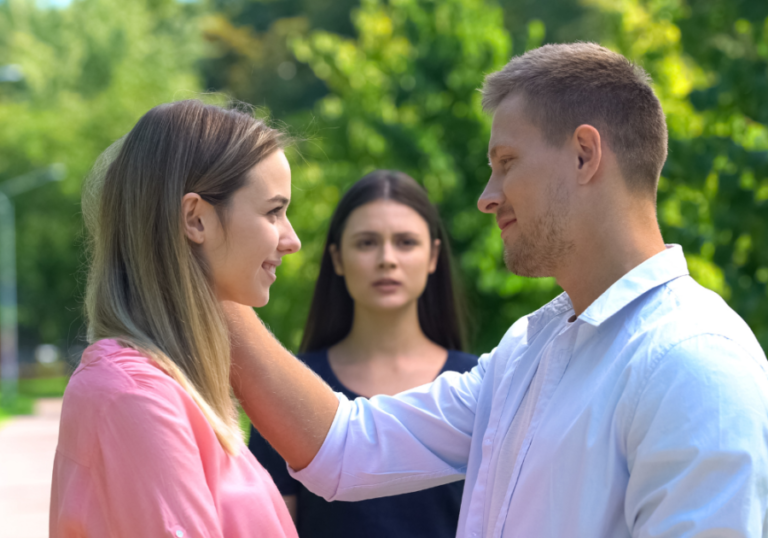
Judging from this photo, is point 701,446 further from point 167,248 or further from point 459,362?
point 459,362

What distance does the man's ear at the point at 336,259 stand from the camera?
11.9 feet

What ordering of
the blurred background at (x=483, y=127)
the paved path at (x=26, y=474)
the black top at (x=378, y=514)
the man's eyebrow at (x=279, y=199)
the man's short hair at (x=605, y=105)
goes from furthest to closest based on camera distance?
the paved path at (x=26, y=474)
the blurred background at (x=483, y=127)
the black top at (x=378, y=514)
the man's eyebrow at (x=279, y=199)
the man's short hair at (x=605, y=105)

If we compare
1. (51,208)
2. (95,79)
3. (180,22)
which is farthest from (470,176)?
(180,22)

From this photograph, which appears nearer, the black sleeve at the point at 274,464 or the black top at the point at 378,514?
the black top at the point at 378,514

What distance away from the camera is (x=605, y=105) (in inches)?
80.9

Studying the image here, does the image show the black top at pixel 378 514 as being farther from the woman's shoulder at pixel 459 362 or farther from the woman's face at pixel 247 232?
the woman's face at pixel 247 232

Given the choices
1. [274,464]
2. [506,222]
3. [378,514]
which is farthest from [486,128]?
[506,222]

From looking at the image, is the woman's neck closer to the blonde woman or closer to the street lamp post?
the blonde woman

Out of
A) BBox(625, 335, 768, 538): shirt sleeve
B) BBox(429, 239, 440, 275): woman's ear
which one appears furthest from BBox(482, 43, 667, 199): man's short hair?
BBox(429, 239, 440, 275): woman's ear

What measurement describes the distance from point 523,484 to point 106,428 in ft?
3.06

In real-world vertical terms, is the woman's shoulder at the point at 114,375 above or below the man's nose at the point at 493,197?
below

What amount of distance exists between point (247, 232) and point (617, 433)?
3.26 ft

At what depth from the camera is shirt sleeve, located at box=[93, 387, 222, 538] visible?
1674 millimetres

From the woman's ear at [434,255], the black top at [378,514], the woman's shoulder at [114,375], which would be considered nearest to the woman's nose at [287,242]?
the woman's shoulder at [114,375]
